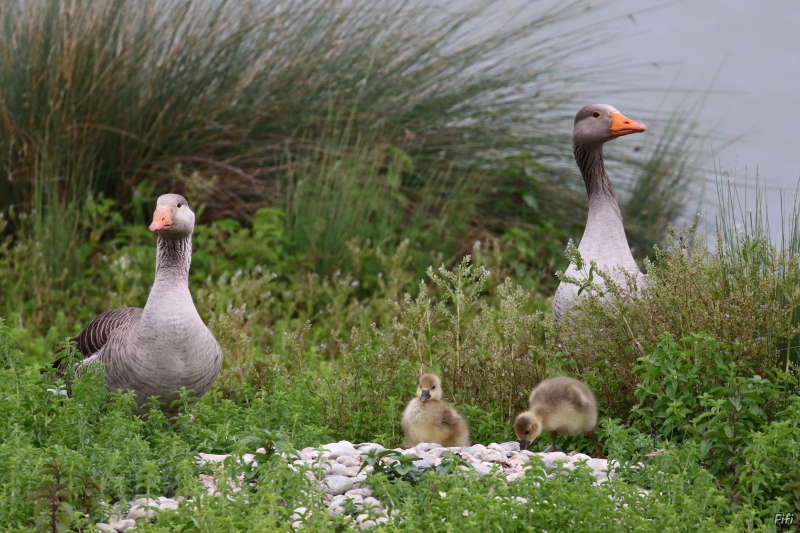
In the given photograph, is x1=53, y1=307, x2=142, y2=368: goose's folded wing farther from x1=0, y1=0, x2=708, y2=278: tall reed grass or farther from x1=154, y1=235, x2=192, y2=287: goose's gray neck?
x1=0, y1=0, x2=708, y2=278: tall reed grass

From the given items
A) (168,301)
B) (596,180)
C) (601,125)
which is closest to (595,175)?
(596,180)

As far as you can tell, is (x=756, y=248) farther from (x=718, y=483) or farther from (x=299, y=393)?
(x=299, y=393)

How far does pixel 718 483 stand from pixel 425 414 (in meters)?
1.49

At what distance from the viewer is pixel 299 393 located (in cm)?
559

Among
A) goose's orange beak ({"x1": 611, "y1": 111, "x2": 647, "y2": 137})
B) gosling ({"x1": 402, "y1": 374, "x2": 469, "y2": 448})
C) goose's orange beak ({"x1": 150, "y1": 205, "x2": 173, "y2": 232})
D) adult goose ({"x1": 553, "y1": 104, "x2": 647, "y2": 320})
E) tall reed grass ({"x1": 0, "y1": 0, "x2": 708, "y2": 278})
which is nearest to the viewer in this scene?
gosling ({"x1": 402, "y1": 374, "x2": 469, "y2": 448})

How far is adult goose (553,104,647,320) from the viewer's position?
6.21 m

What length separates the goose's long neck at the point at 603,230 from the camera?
20.7 feet

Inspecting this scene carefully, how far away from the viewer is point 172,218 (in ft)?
18.2

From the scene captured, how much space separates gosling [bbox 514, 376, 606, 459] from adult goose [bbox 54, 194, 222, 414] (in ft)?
5.48

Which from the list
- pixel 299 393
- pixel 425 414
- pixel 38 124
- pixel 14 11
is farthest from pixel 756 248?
pixel 14 11

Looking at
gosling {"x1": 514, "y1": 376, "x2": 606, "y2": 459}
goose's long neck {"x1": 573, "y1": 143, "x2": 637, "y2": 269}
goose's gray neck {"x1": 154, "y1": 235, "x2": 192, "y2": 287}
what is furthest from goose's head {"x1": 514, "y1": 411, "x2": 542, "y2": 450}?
goose's gray neck {"x1": 154, "y1": 235, "x2": 192, "y2": 287}

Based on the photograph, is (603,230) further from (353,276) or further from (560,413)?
(353,276)

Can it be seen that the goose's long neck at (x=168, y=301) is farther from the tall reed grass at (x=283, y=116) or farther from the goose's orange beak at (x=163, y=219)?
the tall reed grass at (x=283, y=116)

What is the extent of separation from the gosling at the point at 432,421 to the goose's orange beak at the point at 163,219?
1.60m
